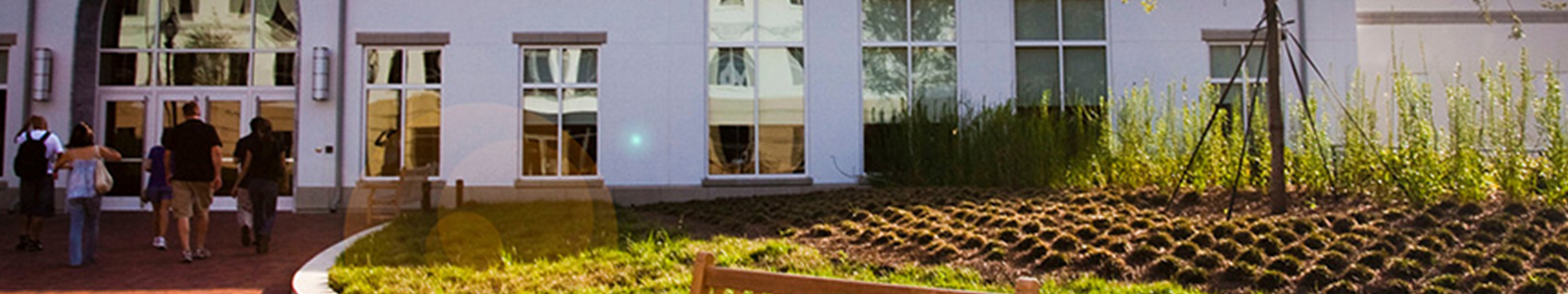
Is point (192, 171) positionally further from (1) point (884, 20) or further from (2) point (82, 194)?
(1) point (884, 20)

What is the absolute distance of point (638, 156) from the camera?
1496 cm

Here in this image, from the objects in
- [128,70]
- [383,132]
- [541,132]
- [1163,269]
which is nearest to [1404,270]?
[1163,269]

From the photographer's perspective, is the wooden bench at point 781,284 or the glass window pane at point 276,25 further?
the glass window pane at point 276,25

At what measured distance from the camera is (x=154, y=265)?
8820mm

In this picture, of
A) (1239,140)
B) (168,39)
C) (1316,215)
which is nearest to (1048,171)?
(1239,140)

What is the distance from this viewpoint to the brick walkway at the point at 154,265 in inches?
301

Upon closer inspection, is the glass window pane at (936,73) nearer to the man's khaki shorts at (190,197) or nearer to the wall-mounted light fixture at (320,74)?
the wall-mounted light fixture at (320,74)

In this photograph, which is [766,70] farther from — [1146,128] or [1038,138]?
[1146,128]

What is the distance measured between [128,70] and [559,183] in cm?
640

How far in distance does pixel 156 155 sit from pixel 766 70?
7.63 m

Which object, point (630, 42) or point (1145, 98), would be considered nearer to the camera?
point (1145, 98)

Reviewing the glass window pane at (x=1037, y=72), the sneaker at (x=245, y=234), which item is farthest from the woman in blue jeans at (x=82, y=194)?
the glass window pane at (x=1037, y=72)

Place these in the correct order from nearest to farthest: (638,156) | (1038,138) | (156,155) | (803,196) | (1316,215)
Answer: (1316,215) < (156,155) < (1038,138) < (803,196) < (638,156)

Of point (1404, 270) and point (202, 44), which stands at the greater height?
point (202, 44)
